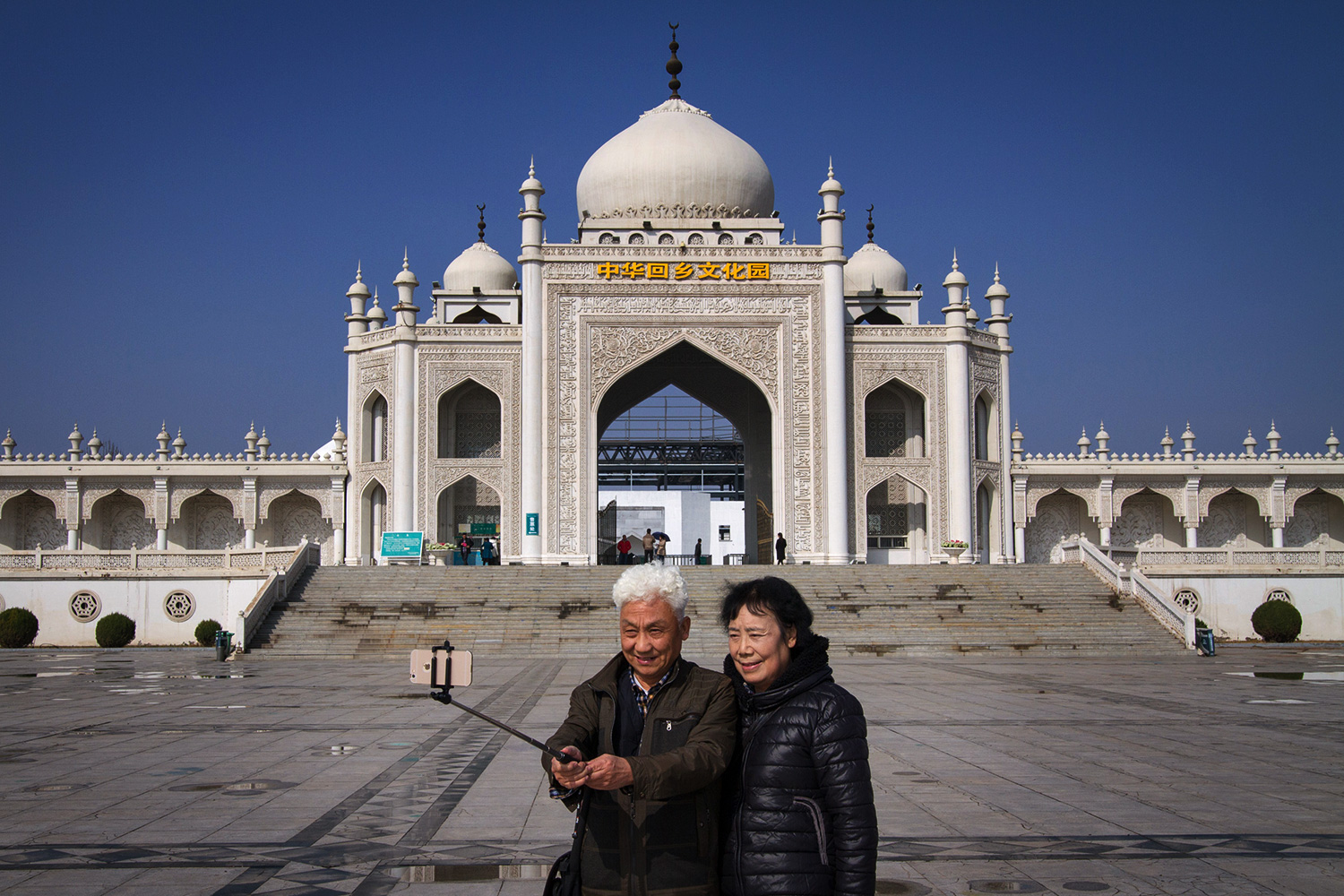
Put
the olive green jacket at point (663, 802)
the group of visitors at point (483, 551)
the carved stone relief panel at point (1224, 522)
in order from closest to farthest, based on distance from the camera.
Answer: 1. the olive green jacket at point (663, 802)
2. the group of visitors at point (483, 551)
3. the carved stone relief panel at point (1224, 522)

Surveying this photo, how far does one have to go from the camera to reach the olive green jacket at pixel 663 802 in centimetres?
279

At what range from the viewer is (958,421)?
25766 millimetres

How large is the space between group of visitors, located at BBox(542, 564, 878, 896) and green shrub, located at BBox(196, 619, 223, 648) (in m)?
19.4

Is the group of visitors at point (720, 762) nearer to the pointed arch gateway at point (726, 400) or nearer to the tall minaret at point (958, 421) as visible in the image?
the tall minaret at point (958, 421)

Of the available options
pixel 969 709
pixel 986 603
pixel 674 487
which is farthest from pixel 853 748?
pixel 674 487

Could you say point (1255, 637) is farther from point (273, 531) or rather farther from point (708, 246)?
point (273, 531)

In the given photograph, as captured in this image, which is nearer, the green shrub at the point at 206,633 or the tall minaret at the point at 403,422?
the green shrub at the point at 206,633

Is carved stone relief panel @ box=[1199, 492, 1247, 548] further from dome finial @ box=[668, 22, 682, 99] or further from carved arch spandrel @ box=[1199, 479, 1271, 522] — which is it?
dome finial @ box=[668, 22, 682, 99]

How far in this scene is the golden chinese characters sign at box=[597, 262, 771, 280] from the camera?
2556cm

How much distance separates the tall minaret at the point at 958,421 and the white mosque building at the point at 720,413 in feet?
0.18

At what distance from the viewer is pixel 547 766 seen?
2768 millimetres

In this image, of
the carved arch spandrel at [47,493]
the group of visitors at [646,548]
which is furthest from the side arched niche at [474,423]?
the carved arch spandrel at [47,493]

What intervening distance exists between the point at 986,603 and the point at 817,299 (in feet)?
27.9

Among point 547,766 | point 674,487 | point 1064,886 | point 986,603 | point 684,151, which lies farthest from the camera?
point 674,487
